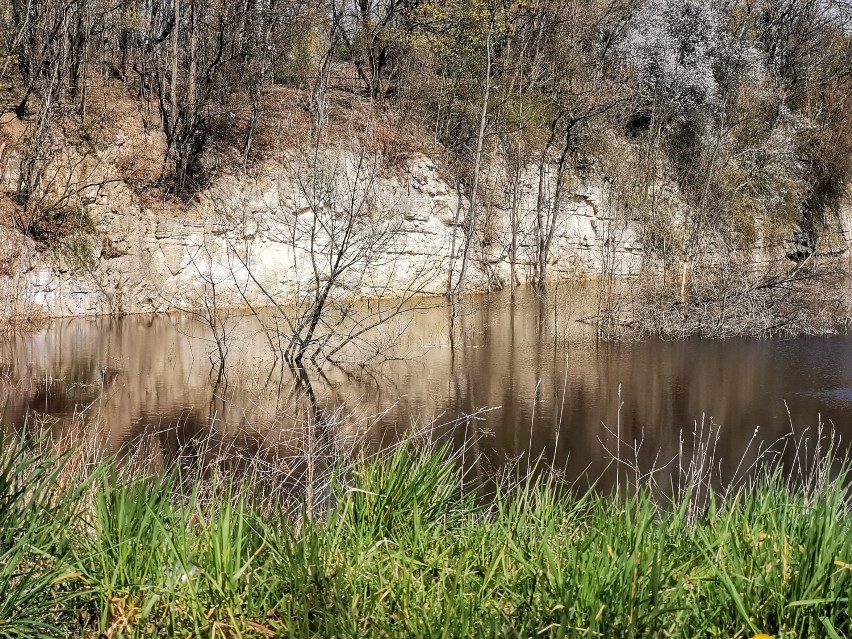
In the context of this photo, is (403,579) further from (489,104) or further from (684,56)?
(684,56)

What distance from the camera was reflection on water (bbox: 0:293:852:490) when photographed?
10.9 metres

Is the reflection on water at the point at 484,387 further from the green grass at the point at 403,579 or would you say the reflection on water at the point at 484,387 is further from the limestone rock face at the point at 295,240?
the green grass at the point at 403,579

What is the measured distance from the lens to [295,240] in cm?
A: 2331

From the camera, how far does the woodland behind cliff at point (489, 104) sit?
21.9 m

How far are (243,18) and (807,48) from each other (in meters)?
21.5

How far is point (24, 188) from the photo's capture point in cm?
2031

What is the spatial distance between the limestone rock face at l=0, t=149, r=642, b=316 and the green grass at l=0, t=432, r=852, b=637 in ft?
43.4

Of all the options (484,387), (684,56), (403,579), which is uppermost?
(684,56)

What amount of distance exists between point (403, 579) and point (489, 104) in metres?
25.4

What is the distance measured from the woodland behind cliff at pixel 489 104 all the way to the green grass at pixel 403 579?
50.8ft

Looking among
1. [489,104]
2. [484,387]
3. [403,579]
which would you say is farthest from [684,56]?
[403,579]

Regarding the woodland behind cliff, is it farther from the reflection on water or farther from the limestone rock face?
the reflection on water

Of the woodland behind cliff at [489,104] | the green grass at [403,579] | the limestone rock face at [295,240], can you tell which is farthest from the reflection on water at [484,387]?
the green grass at [403,579]

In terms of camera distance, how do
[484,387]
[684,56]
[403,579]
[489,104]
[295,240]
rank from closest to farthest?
[403,579] < [484,387] < [295,240] < [489,104] < [684,56]
